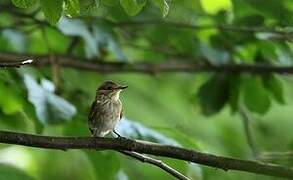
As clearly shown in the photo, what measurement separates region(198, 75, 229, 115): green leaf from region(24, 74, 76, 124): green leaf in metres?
1.56

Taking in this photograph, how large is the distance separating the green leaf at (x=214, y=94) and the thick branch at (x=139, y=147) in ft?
7.84

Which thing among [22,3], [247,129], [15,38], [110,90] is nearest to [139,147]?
[22,3]

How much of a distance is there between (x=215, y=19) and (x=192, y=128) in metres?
2.11

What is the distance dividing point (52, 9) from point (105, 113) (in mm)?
1390

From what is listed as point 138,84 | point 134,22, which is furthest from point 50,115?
point 138,84

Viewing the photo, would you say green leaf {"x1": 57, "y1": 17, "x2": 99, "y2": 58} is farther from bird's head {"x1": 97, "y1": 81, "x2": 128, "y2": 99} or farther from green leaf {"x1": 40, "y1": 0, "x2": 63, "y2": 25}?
green leaf {"x1": 40, "y1": 0, "x2": 63, "y2": 25}

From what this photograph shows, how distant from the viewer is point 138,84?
26.8 ft

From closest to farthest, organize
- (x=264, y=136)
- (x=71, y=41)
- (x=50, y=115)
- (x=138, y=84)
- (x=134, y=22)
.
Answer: (x=50, y=115), (x=134, y=22), (x=71, y=41), (x=264, y=136), (x=138, y=84)

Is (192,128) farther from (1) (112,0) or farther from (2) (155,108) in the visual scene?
(1) (112,0)

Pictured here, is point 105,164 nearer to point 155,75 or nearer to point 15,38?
point 15,38

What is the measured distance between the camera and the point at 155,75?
6156 mm

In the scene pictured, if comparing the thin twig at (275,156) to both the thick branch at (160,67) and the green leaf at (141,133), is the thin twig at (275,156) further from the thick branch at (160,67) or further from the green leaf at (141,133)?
the thick branch at (160,67)

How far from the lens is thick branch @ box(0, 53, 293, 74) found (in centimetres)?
549

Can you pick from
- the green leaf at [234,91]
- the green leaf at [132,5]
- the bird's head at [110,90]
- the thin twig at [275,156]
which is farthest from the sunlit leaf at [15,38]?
the green leaf at [132,5]
